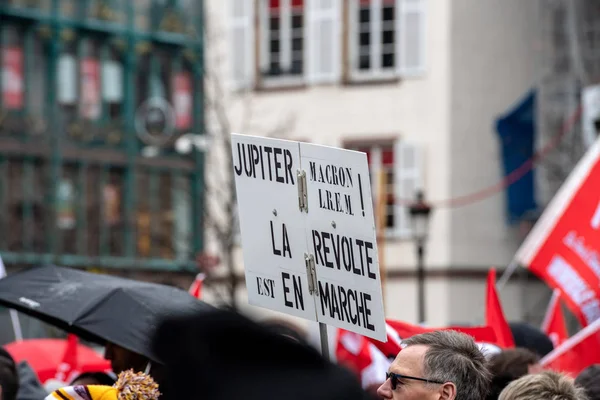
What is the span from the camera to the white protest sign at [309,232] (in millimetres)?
A: 5102

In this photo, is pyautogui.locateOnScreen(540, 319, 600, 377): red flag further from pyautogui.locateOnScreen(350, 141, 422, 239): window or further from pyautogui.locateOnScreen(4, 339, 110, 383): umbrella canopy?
pyautogui.locateOnScreen(350, 141, 422, 239): window

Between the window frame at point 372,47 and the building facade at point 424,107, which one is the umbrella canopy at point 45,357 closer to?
the building facade at point 424,107

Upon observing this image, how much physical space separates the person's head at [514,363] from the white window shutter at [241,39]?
90.1ft

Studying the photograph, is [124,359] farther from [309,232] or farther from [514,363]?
[514,363]

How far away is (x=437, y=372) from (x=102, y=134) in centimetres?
3025

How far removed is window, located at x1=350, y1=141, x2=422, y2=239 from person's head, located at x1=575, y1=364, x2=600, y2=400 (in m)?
25.8

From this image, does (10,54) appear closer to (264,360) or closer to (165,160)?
(165,160)

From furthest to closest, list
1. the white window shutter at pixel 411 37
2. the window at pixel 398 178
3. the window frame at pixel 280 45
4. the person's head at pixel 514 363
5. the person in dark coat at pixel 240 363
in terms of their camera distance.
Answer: the window frame at pixel 280 45
the white window shutter at pixel 411 37
the window at pixel 398 178
the person's head at pixel 514 363
the person in dark coat at pixel 240 363

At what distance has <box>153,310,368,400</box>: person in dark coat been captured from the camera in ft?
9.09

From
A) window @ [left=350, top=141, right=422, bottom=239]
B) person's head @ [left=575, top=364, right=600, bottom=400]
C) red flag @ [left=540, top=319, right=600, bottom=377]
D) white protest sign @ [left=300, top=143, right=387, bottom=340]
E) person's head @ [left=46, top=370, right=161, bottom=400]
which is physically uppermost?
white protest sign @ [left=300, top=143, right=387, bottom=340]

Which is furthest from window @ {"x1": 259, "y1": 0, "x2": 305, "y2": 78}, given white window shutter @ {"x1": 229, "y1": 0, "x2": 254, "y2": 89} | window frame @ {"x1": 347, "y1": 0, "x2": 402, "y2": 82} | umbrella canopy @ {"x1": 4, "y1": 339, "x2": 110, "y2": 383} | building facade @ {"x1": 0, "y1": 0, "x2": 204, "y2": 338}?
umbrella canopy @ {"x1": 4, "y1": 339, "x2": 110, "y2": 383}

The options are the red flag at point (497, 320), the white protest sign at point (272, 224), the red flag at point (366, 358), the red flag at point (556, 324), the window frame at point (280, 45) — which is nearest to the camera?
the white protest sign at point (272, 224)

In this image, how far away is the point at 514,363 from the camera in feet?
21.5

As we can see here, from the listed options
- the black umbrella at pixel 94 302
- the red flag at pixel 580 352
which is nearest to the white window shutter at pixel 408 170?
the red flag at pixel 580 352
